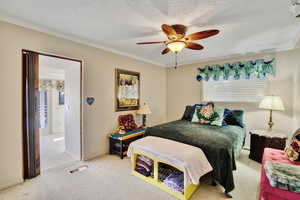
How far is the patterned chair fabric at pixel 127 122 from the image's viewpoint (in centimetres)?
333

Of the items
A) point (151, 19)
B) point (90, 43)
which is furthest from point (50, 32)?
point (151, 19)

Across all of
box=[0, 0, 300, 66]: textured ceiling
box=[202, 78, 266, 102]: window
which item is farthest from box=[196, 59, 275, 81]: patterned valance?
box=[0, 0, 300, 66]: textured ceiling

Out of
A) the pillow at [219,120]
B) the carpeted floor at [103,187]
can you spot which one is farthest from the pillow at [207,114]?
the carpeted floor at [103,187]

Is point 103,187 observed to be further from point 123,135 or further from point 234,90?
point 234,90

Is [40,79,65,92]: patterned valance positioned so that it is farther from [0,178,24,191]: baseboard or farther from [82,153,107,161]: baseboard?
[0,178,24,191]: baseboard

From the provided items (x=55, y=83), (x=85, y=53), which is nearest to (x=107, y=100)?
(x=85, y=53)

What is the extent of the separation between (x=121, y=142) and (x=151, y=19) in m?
2.32

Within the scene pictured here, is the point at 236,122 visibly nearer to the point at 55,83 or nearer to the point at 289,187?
the point at 289,187

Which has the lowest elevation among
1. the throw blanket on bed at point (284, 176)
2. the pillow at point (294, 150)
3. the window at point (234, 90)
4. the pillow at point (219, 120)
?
the throw blanket on bed at point (284, 176)

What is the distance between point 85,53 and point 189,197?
3.05 meters

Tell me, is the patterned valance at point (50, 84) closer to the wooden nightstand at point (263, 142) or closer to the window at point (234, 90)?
the window at point (234, 90)

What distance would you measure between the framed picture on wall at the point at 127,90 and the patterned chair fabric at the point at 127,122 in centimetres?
21

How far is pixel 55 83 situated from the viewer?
4676mm

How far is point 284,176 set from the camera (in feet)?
4.21
